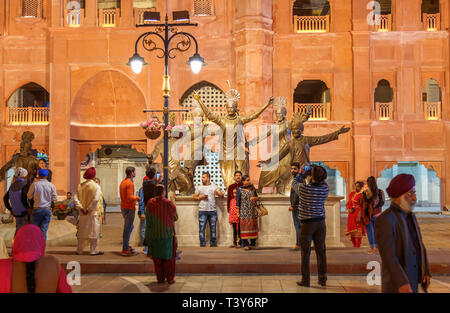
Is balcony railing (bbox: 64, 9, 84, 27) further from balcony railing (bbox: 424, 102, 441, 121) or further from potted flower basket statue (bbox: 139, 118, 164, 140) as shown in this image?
balcony railing (bbox: 424, 102, 441, 121)

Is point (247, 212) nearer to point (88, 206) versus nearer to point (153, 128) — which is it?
point (153, 128)

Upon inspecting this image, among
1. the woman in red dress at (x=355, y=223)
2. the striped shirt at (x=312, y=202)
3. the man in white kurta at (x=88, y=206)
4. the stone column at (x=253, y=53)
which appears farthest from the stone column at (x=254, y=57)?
the striped shirt at (x=312, y=202)

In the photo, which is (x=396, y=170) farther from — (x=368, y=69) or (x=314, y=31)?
(x=314, y=31)

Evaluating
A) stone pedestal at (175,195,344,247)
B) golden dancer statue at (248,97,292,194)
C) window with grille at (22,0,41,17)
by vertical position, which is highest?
window with grille at (22,0,41,17)

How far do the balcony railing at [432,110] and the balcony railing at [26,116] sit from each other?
18.7 meters

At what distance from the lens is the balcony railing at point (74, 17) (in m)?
23.9

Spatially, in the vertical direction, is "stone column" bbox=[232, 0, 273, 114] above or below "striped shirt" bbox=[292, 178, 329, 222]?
above

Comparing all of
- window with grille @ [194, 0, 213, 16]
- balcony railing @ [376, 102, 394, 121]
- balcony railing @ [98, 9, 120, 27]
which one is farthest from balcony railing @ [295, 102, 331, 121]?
balcony railing @ [98, 9, 120, 27]

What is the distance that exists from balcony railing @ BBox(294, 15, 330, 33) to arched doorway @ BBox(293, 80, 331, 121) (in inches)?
139

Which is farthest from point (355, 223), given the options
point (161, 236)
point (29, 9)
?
point (29, 9)

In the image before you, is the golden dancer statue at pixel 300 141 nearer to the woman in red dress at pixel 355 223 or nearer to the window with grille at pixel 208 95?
the woman in red dress at pixel 355 223

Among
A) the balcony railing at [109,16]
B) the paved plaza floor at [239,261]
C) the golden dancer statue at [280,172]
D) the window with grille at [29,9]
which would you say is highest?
the window with grille at [29,9]

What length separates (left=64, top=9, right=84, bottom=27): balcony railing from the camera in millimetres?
23875

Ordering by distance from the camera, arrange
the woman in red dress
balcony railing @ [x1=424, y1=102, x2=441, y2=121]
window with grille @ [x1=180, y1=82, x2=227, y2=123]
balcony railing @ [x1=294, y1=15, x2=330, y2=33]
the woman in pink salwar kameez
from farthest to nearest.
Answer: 1. window with grille @ [x1=180, y1=82, x2=227, y2=123]
2. balcony railing @ [x1=294, y1=15, x2=330, y2=33]
3. balcony railing @ [x1=424, y1=102, x2=441, y2=121]
4. the woman in red dress
5. the woman in pink salwar kameez
